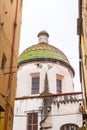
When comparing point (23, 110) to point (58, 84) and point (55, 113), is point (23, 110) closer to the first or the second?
point (55, 113)

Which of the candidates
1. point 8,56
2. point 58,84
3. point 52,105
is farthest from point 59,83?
point 8,56

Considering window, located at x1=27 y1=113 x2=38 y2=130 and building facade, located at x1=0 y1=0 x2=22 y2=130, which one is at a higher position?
building facade, located at x1=0 y1=0 x2=22 y2=130

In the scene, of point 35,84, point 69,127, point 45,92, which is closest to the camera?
point 69,127

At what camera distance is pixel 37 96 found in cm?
2648

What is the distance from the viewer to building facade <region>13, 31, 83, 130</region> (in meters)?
24.4

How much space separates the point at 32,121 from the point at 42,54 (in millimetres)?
8038

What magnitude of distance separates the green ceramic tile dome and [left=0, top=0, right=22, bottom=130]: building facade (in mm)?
12354

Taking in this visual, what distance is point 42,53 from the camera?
31.4m

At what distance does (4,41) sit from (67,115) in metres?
10.7

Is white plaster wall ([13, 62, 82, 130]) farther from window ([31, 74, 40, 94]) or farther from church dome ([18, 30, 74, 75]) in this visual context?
church dome ([18, 30, 74, 75])

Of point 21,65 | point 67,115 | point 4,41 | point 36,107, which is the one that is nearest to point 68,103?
point 67,115

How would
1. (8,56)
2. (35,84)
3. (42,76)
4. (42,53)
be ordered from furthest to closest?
(42,53) → (42,76) → (35,84) → (8,56)

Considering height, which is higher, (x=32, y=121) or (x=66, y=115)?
(x=66, y=115)

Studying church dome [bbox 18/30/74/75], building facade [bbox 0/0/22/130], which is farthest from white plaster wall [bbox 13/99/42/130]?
building facade [bbox 0/0/22/130]
